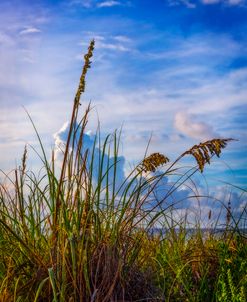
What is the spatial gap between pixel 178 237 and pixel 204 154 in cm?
226

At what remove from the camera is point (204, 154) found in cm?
377

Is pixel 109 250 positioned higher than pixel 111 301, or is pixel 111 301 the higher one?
pixel 109 250

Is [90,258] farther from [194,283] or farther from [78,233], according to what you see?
[194,283]

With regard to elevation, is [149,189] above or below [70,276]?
above

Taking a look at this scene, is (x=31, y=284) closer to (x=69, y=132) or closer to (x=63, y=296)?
(x=63, y=296)

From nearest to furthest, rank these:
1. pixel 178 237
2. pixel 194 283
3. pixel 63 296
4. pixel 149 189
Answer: pixel 63 296 → pixel 149 189 → pixel 194 283 → pixel 178 237

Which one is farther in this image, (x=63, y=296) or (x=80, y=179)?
(x=80, y=179)

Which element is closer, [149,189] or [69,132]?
[69,132]

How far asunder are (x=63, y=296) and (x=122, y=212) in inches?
31.3

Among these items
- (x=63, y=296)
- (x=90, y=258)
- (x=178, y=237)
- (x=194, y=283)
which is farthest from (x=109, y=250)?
(x=178, y=237)

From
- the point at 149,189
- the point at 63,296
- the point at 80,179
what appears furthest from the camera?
the point at 149,189

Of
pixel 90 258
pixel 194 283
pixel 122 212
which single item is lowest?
pixel 194 283

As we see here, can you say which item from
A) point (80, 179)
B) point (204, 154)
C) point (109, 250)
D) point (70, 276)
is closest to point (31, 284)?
point (70, 276)

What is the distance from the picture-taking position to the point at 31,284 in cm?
368
